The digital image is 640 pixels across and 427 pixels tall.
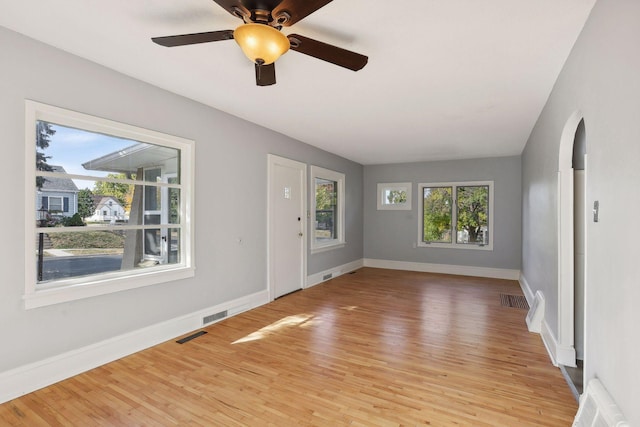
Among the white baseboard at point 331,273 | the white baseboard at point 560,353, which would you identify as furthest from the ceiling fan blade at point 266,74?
the white baseboard at point 331,273

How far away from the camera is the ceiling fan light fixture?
171 centimetres

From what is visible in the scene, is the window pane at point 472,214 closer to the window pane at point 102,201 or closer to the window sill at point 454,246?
the window sill at point 454,246

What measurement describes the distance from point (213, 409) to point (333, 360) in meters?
1.09

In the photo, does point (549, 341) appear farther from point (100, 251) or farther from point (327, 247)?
point (100, 251)

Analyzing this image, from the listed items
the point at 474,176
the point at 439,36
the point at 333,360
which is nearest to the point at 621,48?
the point at 439,36

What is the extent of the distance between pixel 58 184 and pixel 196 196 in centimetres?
124

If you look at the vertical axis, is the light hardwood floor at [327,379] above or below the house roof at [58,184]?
below

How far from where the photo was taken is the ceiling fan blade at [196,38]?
1.81 metres

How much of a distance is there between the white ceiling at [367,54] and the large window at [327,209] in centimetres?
186

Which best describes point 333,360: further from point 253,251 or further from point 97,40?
point 97,40

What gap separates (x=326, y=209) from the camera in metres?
6.53

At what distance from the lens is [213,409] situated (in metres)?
2.15

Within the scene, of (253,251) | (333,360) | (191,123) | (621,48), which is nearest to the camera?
(621,48)

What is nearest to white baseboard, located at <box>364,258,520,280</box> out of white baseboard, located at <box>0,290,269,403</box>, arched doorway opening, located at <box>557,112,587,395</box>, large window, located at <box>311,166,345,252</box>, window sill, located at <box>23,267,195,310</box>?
large window, located at <box>311,166,345,252</box>
